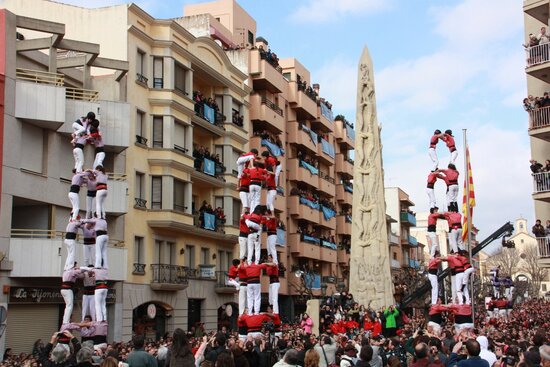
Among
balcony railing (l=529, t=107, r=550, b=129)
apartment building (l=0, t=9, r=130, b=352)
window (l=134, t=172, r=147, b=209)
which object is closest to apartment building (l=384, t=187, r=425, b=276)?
balcony railing (l=529, t=107, r=550, b=129)

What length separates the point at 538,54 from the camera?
118ft

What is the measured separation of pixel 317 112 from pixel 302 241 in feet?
41.5

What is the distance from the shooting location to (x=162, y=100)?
1554 inches

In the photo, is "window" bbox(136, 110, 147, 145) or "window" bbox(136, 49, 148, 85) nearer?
"window" bbox(136, 110, 147, 145)

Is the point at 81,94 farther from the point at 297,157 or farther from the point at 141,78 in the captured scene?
the point at 297,157

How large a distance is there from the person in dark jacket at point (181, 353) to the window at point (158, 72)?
96.3 ft

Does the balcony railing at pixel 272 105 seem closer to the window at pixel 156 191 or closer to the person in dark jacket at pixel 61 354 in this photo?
the window at pixel 156 191

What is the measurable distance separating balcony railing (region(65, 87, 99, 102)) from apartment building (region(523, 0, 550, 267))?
20.4 meters

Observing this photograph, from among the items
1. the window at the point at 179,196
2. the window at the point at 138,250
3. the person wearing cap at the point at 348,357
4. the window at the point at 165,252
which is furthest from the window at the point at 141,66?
the person wearing cap at the point at 348,357

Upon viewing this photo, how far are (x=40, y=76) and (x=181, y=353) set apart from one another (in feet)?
76.3

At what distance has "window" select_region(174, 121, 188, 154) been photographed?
40.8m

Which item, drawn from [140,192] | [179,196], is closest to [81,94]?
[140,192]

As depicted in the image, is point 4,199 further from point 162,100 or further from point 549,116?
point 549,116

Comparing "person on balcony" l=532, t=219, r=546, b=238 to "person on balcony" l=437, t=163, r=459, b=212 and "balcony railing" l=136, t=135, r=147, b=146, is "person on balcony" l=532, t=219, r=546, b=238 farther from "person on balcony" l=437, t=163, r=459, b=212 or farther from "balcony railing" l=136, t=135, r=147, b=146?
"balcony railing" l=136, t=135, r=147, b=146
